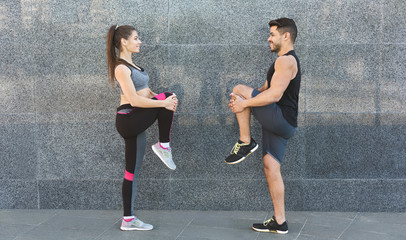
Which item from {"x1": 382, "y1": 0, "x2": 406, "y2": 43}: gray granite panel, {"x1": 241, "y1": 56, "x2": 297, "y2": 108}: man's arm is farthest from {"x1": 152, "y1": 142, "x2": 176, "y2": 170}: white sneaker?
{"x1": 382, "y1": 0, "x2": 406, "y2": 43}: gray granite panel

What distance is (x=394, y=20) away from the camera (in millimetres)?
5285

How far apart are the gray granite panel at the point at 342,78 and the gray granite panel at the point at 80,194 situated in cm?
248

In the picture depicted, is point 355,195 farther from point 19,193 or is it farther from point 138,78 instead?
point 19,193

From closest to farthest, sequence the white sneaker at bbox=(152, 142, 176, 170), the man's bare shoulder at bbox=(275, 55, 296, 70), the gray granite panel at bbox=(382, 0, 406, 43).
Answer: the man's bare shoulder at bbox=(275, 55, 296, 70) < the white sneaker at bbox=(152, 142, 176, 170) < the gray granite panel at bbox=(382, 0, 406, 43)

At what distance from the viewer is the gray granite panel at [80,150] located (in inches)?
217

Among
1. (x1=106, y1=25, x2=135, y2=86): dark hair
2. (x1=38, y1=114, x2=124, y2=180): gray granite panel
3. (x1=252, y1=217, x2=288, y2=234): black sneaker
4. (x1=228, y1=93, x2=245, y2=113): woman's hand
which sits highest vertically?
(x1=106, y1=25, x2=135, y2=86): dark hair

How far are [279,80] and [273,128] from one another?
49 centimetres

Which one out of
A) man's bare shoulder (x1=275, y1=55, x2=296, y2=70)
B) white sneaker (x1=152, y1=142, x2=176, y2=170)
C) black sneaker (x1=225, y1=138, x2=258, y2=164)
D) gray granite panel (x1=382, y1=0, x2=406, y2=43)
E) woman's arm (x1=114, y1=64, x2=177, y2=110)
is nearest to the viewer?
man's bare shoulder (x1=275, y1=55, x2=296, y2=70)

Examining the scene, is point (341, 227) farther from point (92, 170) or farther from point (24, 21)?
point (24, 21)

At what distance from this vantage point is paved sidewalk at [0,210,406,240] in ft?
15.1

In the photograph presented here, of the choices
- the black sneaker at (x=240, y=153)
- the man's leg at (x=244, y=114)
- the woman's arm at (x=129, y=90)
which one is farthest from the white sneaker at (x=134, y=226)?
the man's leg at (x=244, y=114)

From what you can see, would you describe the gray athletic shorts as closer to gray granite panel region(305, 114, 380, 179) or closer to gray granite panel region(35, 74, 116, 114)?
gray granite panel region(305, 114, 380, 179)

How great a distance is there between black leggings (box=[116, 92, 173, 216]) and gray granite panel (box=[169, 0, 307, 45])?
1.00 metres

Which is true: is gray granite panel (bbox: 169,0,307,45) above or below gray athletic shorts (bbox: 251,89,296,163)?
above
